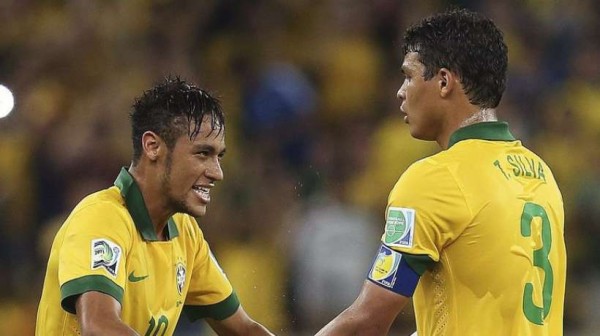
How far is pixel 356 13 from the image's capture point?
7949 mm

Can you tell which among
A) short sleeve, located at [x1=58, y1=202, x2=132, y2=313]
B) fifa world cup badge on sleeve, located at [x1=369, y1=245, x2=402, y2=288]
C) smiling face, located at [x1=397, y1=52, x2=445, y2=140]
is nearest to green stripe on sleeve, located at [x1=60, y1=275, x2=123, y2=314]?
short sleeve, located at [x1=58, y1=202, x2=132, y2=313]

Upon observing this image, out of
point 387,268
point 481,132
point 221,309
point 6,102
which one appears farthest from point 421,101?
point 6,102

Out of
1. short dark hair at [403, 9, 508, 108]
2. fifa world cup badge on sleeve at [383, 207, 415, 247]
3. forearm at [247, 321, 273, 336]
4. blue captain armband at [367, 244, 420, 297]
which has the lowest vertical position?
forearm at [247, 321, 273, 336]

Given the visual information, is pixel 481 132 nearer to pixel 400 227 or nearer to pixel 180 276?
pixel 400 227

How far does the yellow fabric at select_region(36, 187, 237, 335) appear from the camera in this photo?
146 inches

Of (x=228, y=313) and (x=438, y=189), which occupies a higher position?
(x=438, y=189)

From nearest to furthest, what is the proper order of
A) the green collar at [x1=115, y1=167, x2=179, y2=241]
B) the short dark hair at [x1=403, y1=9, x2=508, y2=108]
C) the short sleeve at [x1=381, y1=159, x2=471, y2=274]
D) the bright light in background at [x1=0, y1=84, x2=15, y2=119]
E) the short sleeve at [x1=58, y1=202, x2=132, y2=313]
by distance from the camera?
the short sleeve at [x1=381, y1=159, x2=471, y2=274], the short dark hair at [x1=403, y1=9, x2=508, y2=108], the short sleeve at [x1=58, y1=202, x2=132, y2=313], the green collar at [x1=115, y1=167, x2=179, y2=241], the bright light in background at [x1=0, y1=84, x2=15, y2=119]

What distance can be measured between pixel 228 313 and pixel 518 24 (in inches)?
159

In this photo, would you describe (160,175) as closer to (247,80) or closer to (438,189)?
(438,189)

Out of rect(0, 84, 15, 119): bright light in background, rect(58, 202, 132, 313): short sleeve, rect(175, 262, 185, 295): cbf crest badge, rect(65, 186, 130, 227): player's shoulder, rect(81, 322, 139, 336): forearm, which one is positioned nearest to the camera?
rect(81, 322, 139, 336): forearm

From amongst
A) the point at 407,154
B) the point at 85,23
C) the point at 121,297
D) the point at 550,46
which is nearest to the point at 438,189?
the point at 121,297

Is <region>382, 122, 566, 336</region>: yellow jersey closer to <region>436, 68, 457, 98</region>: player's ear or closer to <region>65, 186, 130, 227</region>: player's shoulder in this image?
<region>436, 68, 457, 98</region>: player's ear

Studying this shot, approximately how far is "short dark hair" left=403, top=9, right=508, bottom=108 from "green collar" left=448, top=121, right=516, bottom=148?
0.06m

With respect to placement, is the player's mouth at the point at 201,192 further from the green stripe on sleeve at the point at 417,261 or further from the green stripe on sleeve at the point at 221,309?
the green stripe on sleeve at the point at 417,261
